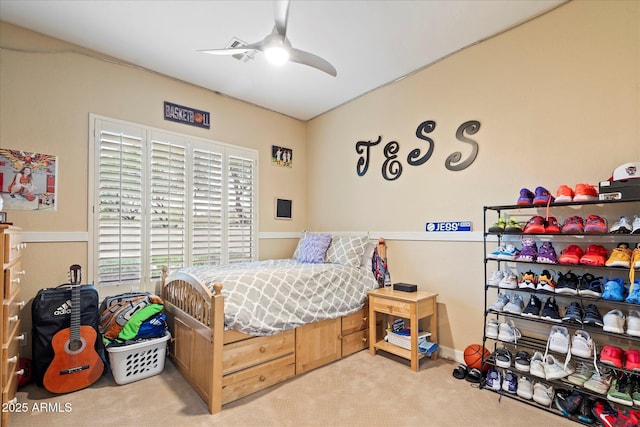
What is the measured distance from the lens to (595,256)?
1.86m

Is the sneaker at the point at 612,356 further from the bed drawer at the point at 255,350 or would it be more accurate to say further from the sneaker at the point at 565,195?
the bed drawer at the point at 255,350

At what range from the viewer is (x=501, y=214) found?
2.51 meters

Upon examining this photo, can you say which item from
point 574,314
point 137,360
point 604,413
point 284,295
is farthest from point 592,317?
point 137,360

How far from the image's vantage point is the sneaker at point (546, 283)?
6.55 feet

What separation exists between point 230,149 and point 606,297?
3.55 m

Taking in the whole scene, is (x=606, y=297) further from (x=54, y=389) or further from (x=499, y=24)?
(x=54, y=389)

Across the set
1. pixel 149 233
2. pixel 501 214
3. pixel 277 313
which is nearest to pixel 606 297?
pixel 501 214

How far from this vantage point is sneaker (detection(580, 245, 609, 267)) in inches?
72.3

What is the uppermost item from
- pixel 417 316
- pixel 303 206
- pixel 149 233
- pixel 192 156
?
pixel 192 156

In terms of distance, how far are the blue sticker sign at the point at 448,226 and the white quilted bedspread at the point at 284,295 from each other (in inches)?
33.3

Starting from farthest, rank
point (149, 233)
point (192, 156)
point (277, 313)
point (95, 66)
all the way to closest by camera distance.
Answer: point (192, 156), point (149, 233), point (95, 66), point (277, 313)

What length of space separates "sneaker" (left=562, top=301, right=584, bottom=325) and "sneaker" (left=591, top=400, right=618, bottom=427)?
47 centimetres

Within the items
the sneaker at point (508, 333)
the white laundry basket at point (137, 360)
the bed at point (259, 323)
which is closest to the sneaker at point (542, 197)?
the sneaker at point (508, 333)

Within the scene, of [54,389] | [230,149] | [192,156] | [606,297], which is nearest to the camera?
[606,297]
